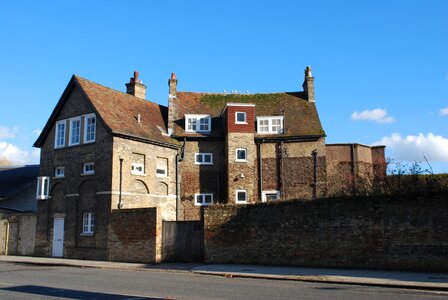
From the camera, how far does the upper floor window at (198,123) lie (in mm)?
34938

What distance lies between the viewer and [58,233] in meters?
29.8

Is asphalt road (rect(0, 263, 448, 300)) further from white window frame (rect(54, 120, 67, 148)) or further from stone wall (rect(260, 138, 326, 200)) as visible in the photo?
stone wall (rect(260, 138, 326, 200))

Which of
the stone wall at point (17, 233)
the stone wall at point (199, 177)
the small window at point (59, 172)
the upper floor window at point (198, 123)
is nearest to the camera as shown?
the small window at point (59, 172)

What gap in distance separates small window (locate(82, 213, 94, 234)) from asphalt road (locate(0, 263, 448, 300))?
1149 cm

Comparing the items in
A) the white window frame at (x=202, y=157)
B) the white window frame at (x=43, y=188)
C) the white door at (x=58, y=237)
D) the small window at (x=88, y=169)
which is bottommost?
the white door at (x=58, y=237)

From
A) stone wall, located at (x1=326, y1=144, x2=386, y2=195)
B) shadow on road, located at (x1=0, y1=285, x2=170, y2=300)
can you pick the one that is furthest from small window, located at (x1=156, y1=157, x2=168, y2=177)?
shadow on road, located at (x1=0, y1=285, x2=170, y2=300)

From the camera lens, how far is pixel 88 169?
29234 mm

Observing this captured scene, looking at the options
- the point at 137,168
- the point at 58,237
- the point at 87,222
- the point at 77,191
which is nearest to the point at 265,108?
the point at 137,168

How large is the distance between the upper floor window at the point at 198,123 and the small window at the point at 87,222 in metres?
10.3

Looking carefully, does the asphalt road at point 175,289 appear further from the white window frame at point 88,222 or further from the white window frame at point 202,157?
the white window frame at point 202,157

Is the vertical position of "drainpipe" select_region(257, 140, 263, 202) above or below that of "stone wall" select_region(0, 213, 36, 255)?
above

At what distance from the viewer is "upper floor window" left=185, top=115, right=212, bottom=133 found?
3494 centimetres

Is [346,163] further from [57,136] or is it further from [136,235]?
[57,136]

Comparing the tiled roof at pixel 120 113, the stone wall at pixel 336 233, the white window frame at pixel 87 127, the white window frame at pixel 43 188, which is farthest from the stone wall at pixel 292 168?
the white window frame at pixel 43 188
